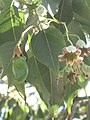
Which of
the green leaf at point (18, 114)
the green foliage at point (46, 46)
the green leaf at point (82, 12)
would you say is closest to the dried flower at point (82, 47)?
the green foliage at point (46, 46)

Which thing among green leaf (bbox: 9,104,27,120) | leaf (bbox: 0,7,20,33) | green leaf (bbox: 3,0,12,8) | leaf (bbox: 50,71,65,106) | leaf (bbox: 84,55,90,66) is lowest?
green leaf (bbox: 9,104,27,120)

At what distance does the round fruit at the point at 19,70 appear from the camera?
132 centimetres

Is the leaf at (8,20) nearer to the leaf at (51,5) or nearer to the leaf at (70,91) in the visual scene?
the leaf at (51,5)

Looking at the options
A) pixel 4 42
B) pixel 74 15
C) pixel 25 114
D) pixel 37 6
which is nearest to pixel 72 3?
pixel 74 15

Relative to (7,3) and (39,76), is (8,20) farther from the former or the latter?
(39,76)

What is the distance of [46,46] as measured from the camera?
4.81ft

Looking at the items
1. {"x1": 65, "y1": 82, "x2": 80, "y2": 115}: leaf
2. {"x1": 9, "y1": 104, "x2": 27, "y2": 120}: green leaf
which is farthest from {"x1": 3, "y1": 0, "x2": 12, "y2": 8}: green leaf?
{"x1": 9, "y1": 104, "x2": 27, "y2": 120}: green leaf

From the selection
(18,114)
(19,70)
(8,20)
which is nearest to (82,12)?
(8,20)

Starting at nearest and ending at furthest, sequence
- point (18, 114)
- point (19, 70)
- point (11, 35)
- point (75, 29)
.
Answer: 1. point (19, 70)
2. point (11, 35)
3. point (75, 29)
4. point (18, 114)

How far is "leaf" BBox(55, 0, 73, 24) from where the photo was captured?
5.40ft

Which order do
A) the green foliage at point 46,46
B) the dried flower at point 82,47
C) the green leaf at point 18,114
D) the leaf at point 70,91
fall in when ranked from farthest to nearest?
the green leaf at point 18,114 → the leaf at point 70,91 → the dried flower at point 82,47 → the green foliage at point 46,46

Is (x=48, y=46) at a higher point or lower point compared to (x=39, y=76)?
higher

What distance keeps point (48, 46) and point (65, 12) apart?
246 millimetres

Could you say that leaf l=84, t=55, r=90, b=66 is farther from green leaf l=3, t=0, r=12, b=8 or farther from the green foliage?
green leaf l=3, t=0, r=12, b=8
